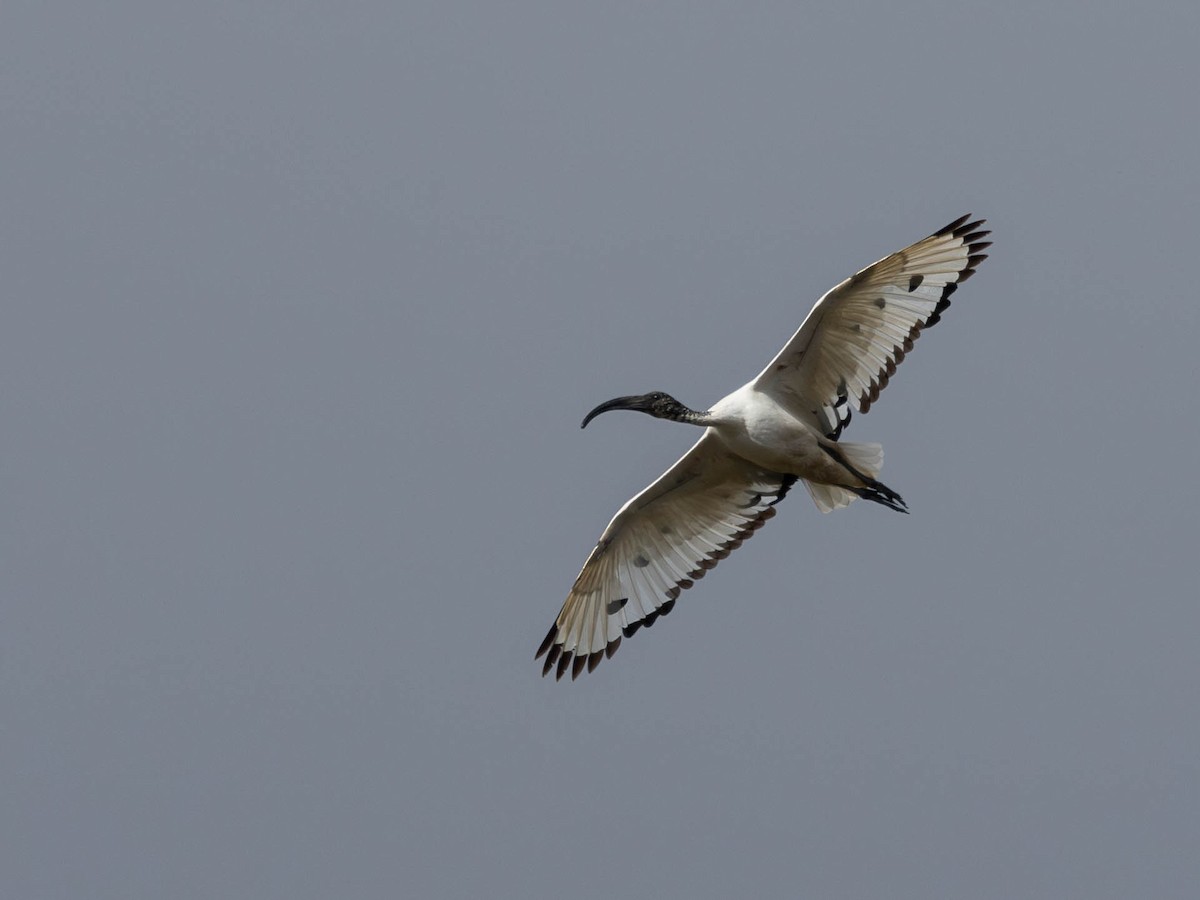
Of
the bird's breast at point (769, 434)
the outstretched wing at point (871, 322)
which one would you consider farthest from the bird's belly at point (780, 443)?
the outstretched wing at point (871, 322)

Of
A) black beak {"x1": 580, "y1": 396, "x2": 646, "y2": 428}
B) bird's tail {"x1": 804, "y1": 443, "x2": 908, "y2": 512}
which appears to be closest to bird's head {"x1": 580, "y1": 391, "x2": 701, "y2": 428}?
black beak {"x1": 580, "y1": 396, "x2": 646, "y2": 428}

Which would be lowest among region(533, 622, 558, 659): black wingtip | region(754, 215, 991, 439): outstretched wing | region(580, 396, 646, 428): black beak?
region(533, 622, 558, 659): black wingtip

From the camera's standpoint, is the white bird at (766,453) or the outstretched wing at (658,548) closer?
the white bird at (766,453)

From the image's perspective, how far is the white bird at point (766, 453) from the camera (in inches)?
493

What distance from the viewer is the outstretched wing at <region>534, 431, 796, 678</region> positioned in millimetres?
13383

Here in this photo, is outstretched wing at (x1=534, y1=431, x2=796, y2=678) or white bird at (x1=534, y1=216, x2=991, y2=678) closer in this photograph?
white bird at (x1=534, y1=216, x2=991, y2=678)

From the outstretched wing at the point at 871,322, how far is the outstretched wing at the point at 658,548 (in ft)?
2.76

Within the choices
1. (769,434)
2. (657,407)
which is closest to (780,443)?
(769,434)

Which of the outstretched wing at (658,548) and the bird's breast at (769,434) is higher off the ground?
the bird's breast at (769,434)

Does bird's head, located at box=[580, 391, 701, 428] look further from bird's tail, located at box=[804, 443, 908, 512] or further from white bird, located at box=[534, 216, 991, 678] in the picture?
bird's tail, located at box=[804, 443, 908, 512]

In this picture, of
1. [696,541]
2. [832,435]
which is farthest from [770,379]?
[696,541]

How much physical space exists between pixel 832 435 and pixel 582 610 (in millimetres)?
2273

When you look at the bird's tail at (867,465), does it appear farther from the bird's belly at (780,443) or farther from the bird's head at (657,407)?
the bird's head at (657,407)

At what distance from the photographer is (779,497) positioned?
13.7 metres
